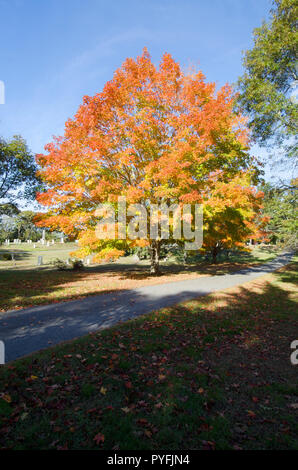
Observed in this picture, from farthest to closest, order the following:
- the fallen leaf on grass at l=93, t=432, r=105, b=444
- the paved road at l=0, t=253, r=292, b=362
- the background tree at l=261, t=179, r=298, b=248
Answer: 1. the background tree at l=261, t=179, r=298, b=248
2. the paved road at l=0, t=253, r=292, b=362
3. the fallen leaf on grass at l=93, t=432, r=105, b=444

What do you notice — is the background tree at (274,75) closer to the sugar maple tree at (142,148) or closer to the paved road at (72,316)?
the sugar maple tree at (142,148)

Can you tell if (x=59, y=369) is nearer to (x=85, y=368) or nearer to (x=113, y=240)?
(x=85, y=368)

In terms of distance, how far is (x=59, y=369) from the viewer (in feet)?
13.8

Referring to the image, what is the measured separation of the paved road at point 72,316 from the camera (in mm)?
5312

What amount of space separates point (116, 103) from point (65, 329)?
11.3 metres

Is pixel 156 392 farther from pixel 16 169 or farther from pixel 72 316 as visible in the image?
pixel 16 169

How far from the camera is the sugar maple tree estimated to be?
11.6m

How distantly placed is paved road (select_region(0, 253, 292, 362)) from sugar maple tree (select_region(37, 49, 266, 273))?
347 cm

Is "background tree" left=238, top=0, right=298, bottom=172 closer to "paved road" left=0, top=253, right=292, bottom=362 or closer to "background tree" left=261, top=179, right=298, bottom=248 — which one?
"background tree" left=261, top=179, right=298, bottom=248

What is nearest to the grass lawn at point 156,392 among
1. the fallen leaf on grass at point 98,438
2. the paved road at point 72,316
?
the fallen leaf on grass at point 98,438

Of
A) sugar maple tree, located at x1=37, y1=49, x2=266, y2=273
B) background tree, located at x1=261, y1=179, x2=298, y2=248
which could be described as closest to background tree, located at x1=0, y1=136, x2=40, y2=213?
sugar maple tree, located at x1=37, y1=49, x2=266, y2=273

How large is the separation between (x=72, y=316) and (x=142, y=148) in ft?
30.4

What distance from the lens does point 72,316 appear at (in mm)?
7023
